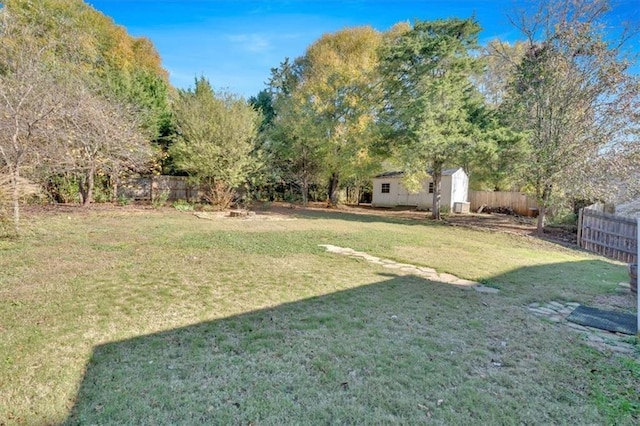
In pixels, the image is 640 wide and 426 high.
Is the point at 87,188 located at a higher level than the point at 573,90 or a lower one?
lower

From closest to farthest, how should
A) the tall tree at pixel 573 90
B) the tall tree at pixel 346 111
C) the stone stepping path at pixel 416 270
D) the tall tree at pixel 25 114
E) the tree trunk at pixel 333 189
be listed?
the stone stepping path at pixel 416 270, the tall tree at pixel 25 114, the tall tree at pixel 573 90, the tall tree at pixel 346 111, the tree trunk at pixel 333 189

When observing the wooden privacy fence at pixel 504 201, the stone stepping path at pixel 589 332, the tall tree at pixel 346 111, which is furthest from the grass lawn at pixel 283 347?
the wooden privacy fence at pixel 504 201

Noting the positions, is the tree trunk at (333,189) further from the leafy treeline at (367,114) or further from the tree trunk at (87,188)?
the tree trunk at (87,188)

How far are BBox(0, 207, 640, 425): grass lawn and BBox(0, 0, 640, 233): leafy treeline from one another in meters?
4.35

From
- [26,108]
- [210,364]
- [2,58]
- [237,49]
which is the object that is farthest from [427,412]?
[2,58]

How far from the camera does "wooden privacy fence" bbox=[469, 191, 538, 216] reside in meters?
18.6

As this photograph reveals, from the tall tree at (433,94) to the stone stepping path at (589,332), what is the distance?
8035mm

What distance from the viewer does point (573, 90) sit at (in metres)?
11.0

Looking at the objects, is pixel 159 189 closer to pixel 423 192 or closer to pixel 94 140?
pixel 94 140

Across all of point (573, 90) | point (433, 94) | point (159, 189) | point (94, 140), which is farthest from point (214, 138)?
point (573, 90)

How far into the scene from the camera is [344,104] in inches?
631

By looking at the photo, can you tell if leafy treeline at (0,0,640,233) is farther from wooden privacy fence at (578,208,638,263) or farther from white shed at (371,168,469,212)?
white shed at (371,168,469,212)

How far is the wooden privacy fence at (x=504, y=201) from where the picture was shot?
18.6 m

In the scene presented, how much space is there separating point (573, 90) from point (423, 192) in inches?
386
